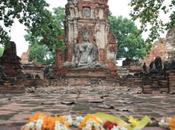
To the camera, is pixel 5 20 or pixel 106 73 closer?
pixel 5 20

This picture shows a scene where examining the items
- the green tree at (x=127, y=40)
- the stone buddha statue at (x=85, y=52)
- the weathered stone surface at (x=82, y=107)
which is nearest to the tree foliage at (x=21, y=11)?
the weathered stone surface at (x=82, y=107)

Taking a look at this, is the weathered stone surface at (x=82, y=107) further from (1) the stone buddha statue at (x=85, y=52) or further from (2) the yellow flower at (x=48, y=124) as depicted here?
(1) the stone buddha statue at (x=85, y=52)

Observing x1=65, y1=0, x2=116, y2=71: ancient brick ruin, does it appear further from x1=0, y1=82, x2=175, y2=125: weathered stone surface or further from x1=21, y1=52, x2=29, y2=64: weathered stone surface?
x1=21, y1=52, x2=29, y2=64: weathered stone surface

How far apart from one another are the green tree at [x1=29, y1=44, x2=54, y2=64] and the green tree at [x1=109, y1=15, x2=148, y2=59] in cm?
836

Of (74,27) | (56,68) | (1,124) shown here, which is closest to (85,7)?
(74,27)

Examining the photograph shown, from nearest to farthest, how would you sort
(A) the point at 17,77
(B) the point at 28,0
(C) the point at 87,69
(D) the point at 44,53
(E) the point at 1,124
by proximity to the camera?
(E) the point at 1,124 < (B) the point at 28,0 < (A) the point at 17,77 < (C) the point at 87,69 < (D) the point at 44,53

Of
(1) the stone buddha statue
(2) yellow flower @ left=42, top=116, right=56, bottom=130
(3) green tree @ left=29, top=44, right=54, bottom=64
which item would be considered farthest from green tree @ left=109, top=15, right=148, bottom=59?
(2) yellow flower @ left=42, top=116, right=56, bottom=130

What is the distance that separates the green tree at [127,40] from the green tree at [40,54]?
8.36 meters

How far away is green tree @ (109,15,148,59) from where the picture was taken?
147ft

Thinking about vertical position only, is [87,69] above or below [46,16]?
below

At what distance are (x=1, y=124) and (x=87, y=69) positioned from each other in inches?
963

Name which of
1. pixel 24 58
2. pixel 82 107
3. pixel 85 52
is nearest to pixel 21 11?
pixel 82 107

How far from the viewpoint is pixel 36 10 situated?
418 inches

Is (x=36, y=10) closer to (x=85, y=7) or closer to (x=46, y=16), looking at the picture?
(x=46, y=16)
